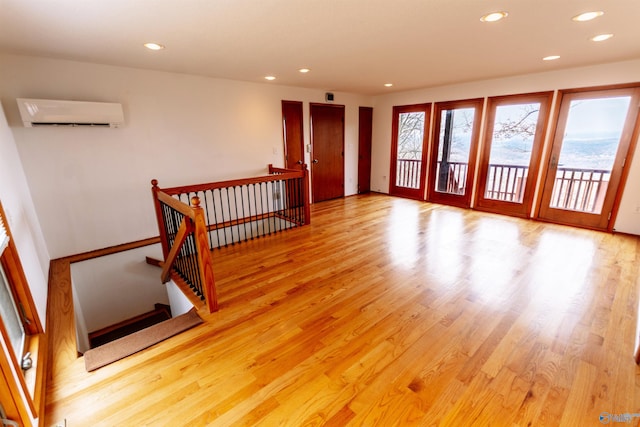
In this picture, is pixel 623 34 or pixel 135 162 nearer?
pixel 623 34

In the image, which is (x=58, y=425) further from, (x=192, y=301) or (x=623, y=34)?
(x=623, y=34)

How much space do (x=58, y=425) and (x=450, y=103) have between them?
20.8 feet

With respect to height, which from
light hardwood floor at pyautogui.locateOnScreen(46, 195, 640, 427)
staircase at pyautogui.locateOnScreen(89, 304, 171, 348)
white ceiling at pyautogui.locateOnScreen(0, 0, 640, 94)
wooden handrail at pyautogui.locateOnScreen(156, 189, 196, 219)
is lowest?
staircase at pyautogui.locateOnScreen(89, 304, 171, 348)

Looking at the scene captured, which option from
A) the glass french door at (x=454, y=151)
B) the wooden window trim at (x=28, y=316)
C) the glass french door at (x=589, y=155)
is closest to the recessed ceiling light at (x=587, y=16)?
the glass french door at (x=589, y=155)

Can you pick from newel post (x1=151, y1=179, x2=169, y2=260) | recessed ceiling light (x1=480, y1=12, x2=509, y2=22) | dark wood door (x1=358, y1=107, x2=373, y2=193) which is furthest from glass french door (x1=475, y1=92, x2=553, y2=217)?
newel post (x1=151, y1=179, x2=169, y2=260)

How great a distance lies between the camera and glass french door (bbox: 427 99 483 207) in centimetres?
522

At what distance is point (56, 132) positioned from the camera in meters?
3.21

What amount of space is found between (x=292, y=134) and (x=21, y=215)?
12.8 ft

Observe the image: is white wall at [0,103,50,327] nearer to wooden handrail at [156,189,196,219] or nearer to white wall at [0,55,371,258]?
white wall at [0,55,371,258]

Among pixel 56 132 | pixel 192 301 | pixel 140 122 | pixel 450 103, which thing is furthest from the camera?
pixel 450 103

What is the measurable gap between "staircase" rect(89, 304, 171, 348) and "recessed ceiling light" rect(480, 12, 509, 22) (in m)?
4.91

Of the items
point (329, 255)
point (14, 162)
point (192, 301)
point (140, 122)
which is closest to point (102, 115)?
point (140, 122)

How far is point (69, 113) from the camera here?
3.14m

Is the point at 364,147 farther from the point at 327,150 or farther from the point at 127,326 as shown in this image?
the point at 127,326
